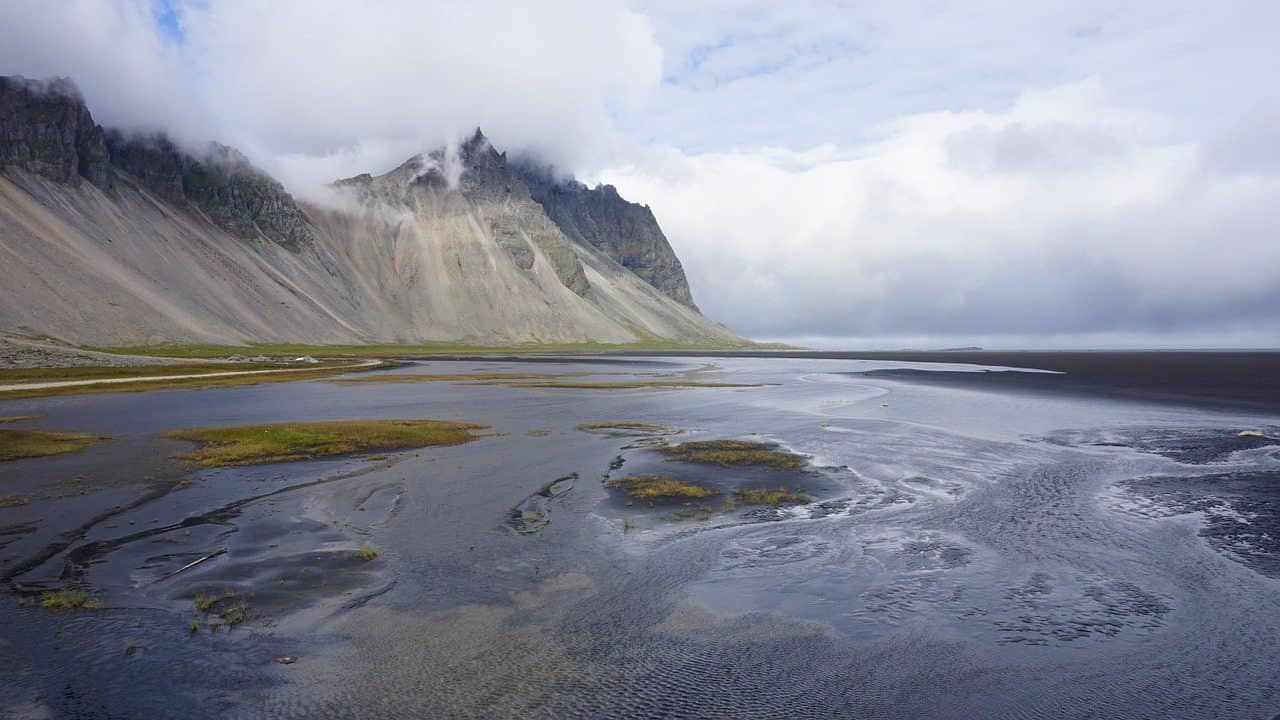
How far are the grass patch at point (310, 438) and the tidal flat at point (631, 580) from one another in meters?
0.32

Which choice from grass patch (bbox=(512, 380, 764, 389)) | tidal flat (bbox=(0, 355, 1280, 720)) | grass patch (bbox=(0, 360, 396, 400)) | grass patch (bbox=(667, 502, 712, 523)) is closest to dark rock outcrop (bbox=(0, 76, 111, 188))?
grass patch (bbox=(0, 360, 396, 400))

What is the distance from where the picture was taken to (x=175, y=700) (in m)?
11.3

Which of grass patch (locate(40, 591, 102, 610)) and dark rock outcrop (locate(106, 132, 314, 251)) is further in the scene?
dark rock outcrop (locate(106, 132, 314, 251))

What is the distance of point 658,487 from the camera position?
1087 inches

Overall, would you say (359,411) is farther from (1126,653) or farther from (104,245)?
(104,245)

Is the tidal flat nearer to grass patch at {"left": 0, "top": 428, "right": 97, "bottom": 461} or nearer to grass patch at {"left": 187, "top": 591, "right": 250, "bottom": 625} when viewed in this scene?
grass patch at {"left": 187, "top": 591, "right": 250, "bottom": 625}

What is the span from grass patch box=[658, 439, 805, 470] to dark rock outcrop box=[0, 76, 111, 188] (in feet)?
595

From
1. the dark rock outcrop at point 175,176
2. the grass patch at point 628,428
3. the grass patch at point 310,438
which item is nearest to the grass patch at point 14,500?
the grass patch at point 310,438

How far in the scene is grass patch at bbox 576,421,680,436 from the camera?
4316cm

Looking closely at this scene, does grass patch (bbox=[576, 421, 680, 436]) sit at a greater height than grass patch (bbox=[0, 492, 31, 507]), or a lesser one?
greater

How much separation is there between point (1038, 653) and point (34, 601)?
20.5 meters

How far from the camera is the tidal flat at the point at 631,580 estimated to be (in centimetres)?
1195

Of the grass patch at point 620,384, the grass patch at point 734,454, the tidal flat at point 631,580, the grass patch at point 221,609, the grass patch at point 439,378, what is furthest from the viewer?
the grass patch at point 439,378

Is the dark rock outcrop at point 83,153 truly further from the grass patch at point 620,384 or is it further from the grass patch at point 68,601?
the grass patch at point 68,601
